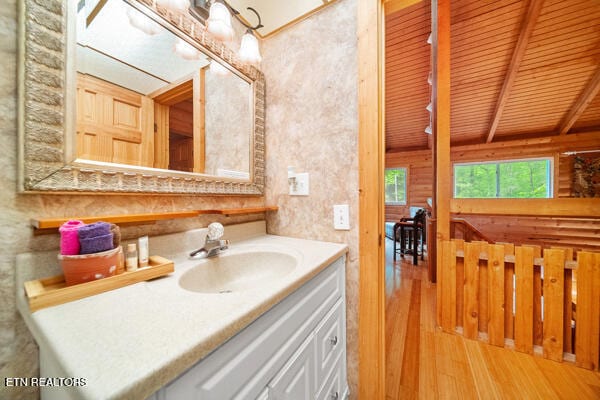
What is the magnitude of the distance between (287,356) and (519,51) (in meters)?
4.68

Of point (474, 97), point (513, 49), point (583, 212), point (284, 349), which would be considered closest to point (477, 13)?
point (513, 49)

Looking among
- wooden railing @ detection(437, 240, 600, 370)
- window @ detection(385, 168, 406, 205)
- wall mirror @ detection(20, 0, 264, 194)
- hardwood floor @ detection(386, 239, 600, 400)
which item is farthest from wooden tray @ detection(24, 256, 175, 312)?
window @ detection(385, 168, 406, 205)

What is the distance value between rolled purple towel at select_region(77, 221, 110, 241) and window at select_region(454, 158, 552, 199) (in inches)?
282

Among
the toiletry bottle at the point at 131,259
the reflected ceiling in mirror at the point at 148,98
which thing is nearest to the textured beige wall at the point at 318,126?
the reflected ceiling in mirror at the point at 148,98

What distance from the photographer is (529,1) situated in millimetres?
2469

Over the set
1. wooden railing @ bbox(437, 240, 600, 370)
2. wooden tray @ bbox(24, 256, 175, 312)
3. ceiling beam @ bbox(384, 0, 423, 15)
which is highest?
ceiling beam @ bbox(384, 0, 423, 15)

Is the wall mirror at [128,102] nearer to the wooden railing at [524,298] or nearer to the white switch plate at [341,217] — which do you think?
the white switch plate at [341,217]

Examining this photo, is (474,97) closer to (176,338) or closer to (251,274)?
(251,274)

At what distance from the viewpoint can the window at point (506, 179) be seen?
5.06 meters

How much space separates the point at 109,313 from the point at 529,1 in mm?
4503

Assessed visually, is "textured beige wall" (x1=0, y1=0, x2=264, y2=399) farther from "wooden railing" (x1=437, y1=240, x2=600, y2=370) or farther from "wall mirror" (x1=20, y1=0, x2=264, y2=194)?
"wooden railing" (x1=437, y1=240, x2=600, y2=370)

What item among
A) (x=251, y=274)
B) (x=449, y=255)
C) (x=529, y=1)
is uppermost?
(x=529, y=1)

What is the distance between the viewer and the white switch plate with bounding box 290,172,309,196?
1206mm

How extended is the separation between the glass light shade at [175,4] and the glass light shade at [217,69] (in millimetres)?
218
